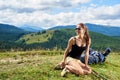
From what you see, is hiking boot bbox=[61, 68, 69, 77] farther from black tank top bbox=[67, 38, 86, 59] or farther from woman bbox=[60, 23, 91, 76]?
black tank top bbox=[67, 38, 86, 59]

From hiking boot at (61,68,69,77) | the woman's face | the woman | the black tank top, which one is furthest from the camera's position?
the black tank top

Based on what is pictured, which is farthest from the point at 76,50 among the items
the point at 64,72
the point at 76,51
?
the point at 64,72

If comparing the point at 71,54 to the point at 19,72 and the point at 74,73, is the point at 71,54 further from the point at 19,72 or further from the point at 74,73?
the point at 19,72

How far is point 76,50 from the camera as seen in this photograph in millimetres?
17828

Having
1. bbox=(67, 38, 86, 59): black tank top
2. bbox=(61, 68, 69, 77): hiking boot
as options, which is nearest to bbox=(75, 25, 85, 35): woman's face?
bbox=(67, 38, 86, 59): black tank top

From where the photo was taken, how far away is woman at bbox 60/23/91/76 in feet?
57.4

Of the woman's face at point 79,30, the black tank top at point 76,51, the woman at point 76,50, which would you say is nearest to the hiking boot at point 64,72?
the woman at point 76,50

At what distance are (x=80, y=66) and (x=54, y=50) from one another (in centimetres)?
1788

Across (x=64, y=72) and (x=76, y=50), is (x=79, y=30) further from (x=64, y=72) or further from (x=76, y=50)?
(x=64, y=72)

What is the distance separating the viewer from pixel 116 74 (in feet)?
68.3

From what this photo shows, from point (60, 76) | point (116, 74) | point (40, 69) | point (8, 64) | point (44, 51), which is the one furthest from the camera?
point (44, 51)

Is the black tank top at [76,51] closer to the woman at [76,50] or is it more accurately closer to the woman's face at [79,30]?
the woman at [76,50]

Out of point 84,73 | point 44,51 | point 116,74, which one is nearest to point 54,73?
point 84,73

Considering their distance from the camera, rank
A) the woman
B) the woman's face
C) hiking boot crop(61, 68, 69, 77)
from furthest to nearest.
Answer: the woman < the woman's face < hiking boot crop(61, 68, 69, 77)
